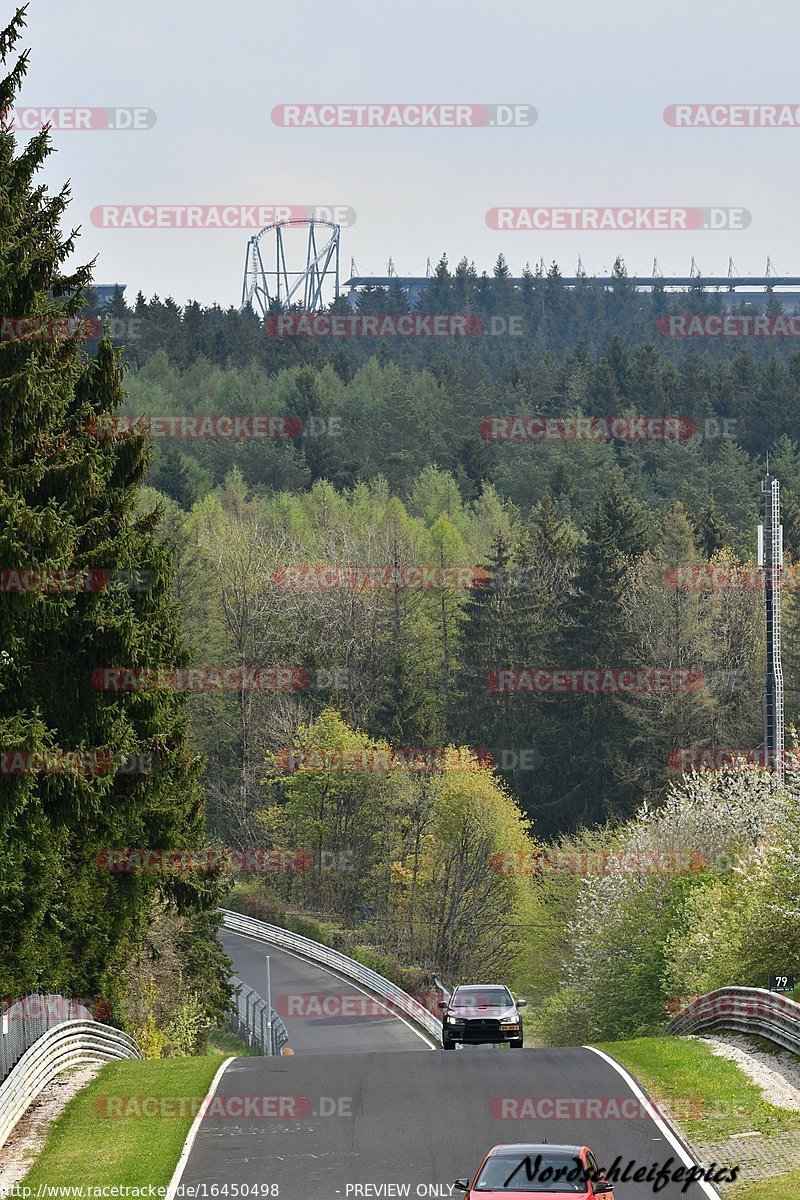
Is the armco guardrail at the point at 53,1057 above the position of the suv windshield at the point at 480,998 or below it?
above

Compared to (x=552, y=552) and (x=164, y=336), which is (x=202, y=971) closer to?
(x=552, y=552)

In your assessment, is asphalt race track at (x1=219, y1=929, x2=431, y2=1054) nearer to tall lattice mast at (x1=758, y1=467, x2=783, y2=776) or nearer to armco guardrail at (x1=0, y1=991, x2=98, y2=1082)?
tall lattice mast at (x1=758, y1=467, x2=783, y2=776)

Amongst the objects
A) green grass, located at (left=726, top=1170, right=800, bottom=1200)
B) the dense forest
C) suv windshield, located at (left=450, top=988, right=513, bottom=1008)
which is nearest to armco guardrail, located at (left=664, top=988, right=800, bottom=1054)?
the dense forest

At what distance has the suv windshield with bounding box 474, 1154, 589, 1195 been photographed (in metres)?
14.8

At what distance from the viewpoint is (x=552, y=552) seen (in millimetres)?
100250

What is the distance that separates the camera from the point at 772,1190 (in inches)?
703

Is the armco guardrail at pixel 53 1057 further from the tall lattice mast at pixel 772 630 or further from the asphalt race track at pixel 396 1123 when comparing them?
the tall lattice mast at pixel 772 630

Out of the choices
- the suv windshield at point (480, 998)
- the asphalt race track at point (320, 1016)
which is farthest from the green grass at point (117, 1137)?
the asphalt race track at point (320, 1016)

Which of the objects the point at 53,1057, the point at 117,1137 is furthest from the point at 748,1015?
the point at 117,1137

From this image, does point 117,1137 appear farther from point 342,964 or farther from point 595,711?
point 595,711

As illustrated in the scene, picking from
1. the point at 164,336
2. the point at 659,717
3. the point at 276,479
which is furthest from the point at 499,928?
the point at 164,336

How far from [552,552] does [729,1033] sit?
7137cm

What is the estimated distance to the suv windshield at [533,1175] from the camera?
1484 cm

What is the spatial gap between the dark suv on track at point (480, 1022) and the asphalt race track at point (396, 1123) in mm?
4151
